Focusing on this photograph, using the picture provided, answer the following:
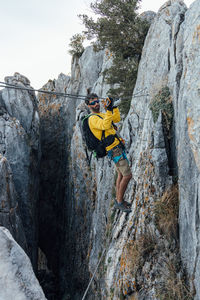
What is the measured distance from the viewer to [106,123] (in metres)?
6.23

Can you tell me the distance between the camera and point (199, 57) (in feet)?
14.9

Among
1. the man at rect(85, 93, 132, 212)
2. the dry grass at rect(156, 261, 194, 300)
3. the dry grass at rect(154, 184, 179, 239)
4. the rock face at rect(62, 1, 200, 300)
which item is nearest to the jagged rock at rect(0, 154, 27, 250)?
the rock face at rect(62, 1, 200, 300)

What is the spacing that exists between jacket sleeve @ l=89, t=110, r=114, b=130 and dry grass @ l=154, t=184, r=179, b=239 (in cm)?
217

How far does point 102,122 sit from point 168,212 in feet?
8.81

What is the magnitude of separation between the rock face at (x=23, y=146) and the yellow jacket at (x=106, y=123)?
12.2 meters

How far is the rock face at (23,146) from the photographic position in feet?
60.7

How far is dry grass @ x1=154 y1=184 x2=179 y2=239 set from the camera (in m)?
6.00

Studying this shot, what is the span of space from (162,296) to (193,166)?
8.97ft

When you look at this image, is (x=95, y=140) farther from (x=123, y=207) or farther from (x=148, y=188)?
(x=123, y=207)

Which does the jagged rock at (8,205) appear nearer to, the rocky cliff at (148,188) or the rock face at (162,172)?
the rocky cliff at (148,188)

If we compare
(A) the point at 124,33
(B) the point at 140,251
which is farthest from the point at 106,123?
(A) the point at 124,33

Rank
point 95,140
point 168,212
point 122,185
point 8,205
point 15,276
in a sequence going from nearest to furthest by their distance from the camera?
point 15,276
point 168,212
point 95,140
point 122,185
point 8,205

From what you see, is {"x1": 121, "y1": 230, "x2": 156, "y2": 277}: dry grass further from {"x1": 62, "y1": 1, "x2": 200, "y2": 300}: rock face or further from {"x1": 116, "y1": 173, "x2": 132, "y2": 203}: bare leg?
{"x1": 116, "y1": 173, "x2": 132, "y2": 203}: bare leg

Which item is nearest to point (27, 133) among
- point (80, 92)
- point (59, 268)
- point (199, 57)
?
point (80, 92)
